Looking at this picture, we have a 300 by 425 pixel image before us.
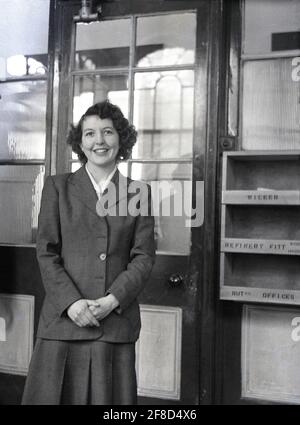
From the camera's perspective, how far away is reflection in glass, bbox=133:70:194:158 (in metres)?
2.67

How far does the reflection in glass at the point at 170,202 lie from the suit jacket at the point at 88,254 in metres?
0.64

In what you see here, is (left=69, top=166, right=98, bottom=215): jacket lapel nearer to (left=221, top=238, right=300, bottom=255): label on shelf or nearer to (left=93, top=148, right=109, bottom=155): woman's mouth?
(left=93, top=148, right=109, bottom=155): woman's mouth

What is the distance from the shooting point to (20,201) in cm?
275

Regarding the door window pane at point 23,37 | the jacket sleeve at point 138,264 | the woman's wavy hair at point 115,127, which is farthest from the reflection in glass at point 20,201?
the jacket sleeve at point 138,264

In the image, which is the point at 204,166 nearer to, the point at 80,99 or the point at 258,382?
the point at 80,99

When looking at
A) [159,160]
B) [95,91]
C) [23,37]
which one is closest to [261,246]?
[159,160]

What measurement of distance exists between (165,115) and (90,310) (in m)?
2.01

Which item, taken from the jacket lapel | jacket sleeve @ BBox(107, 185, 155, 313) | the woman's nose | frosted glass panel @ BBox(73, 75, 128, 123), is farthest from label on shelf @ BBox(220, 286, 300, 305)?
frosted glass panel @ BBox(73, 75, 128, 123)

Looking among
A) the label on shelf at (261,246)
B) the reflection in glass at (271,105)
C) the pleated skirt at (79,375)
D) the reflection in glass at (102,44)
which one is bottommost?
the pleated skirt at (79,375)

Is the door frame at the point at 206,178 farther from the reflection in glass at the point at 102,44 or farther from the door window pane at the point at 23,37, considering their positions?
the door window pane at the point at 23,37

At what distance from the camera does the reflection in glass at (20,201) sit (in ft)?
8.96

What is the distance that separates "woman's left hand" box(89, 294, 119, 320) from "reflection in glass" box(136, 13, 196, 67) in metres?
1.39

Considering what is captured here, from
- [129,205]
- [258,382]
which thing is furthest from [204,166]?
[258,382]

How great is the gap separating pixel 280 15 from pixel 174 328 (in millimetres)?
1659
